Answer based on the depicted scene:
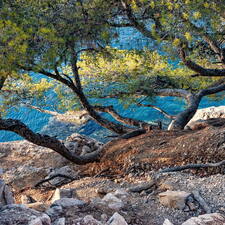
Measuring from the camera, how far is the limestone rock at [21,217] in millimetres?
3088

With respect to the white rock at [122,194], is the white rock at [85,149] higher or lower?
higher

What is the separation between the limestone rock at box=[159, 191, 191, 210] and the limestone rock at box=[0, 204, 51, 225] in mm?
1804

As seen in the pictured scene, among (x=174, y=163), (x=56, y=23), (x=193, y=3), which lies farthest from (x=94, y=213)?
(x=193, y=3)

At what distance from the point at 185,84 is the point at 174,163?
6.09 meters

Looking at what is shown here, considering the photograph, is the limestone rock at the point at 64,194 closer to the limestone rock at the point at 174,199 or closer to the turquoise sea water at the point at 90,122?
the limestone rock at the point at 174,199

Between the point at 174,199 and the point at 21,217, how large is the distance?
2.11m

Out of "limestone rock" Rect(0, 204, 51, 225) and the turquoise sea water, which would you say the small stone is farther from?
the turquoise sea water

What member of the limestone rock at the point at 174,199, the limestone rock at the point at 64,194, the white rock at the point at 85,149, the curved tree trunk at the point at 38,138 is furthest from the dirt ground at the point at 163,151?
the white rock at the point at 85,149

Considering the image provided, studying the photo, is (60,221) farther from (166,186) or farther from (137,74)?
(137,74)

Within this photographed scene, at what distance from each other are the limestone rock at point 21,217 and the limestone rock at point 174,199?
180 cm

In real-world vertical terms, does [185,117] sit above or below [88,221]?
above

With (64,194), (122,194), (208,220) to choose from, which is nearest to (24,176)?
(64,194)

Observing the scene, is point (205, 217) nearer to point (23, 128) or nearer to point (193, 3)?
point (23, 128)

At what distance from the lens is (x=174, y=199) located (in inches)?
164
